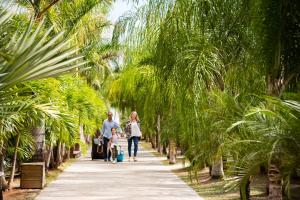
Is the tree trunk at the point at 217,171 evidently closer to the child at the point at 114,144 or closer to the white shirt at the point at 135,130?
the white shirt at the point at 135,130

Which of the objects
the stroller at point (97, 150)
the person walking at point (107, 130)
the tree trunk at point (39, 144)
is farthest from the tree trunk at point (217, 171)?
the stroller at point (97, 150)

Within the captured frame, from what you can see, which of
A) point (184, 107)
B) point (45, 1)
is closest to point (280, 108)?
point (184, 107)

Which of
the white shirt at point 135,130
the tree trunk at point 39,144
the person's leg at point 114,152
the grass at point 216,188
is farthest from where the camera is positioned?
the person's leg at point 114,152

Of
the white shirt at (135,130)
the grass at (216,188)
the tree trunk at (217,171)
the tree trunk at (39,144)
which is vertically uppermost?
the white shirt at (135,130)

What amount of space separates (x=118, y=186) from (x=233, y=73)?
367 centimetres

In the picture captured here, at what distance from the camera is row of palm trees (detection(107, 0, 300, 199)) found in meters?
6.75

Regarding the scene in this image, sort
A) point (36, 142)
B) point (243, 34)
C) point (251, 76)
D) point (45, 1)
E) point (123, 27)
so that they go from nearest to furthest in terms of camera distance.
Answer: point (243, 34), point (251, 76), point (123, 27), point (36, 142), point (45, 1)

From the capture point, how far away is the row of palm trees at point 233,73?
6754 mm

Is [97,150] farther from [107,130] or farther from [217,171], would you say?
[217,171]

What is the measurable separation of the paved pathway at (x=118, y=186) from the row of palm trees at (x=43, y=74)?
905 millimetres

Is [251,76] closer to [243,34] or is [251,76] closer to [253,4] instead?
[243,34]

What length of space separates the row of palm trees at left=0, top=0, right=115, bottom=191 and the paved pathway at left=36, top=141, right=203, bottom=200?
905 millimetres

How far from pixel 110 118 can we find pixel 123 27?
381 inches

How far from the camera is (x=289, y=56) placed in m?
6.75
